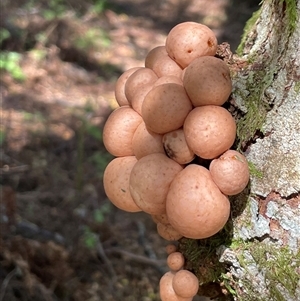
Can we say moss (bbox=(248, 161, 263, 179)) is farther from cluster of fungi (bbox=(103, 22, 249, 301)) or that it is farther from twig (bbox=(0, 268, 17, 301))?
twig (bbox=(0, 268, 17, 301))

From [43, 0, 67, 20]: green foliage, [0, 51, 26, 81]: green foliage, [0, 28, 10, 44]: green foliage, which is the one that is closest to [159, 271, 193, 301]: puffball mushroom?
[0, 51, 26, 81]: green foliage

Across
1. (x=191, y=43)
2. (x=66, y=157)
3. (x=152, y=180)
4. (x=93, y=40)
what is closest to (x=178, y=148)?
(x=152, y=180)

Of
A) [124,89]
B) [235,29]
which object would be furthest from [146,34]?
[124,89]

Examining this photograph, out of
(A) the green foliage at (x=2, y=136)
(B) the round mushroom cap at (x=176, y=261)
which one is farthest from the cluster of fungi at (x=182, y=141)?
(A) the green foliage at (x=2, y=136)

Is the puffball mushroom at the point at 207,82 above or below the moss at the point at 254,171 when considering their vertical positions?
above

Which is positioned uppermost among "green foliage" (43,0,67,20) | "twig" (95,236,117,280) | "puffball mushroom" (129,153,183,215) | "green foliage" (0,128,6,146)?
"puffball mushroom" (129,153,183,215)

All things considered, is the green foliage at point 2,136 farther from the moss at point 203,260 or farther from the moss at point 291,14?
the moss at point 291,14
